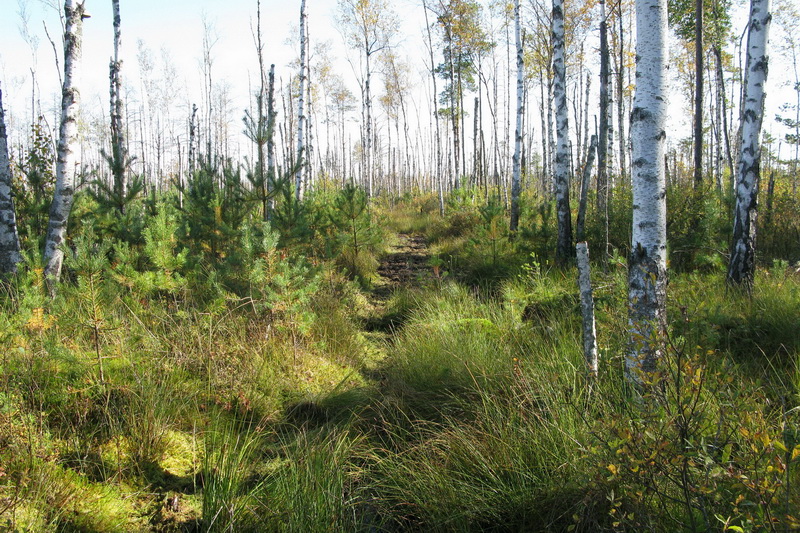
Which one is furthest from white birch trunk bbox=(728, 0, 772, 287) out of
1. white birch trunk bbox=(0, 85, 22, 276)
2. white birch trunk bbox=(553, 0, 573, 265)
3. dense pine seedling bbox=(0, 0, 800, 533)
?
white birch trunk bbox=(0, 85, 22, 276)

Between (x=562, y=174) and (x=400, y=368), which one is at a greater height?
(x=562, y=174)

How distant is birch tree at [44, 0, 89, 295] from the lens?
211 inches

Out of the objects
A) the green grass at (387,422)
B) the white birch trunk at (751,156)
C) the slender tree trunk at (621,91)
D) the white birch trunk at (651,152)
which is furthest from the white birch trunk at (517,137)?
the white birch trunk at (651,152)

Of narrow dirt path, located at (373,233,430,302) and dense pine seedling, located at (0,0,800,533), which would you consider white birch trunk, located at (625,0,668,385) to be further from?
narrow dirt path, located at (373,233,430,302)

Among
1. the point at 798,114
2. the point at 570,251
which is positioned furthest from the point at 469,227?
the point at 798,114

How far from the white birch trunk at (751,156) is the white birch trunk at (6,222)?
895 cm

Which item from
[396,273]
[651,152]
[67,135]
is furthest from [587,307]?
[67,135]

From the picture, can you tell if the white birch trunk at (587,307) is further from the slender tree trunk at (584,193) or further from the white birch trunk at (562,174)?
the slender tree trunk at (584,193)

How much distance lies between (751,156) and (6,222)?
30.6 ft

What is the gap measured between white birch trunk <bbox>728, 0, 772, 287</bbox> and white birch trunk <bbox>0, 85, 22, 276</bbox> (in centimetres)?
895

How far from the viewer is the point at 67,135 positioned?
545 centimetres

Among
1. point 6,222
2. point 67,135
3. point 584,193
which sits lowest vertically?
point 6,222

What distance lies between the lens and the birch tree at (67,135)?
535cm

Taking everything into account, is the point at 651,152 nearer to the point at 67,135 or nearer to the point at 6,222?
the point at 67,135
